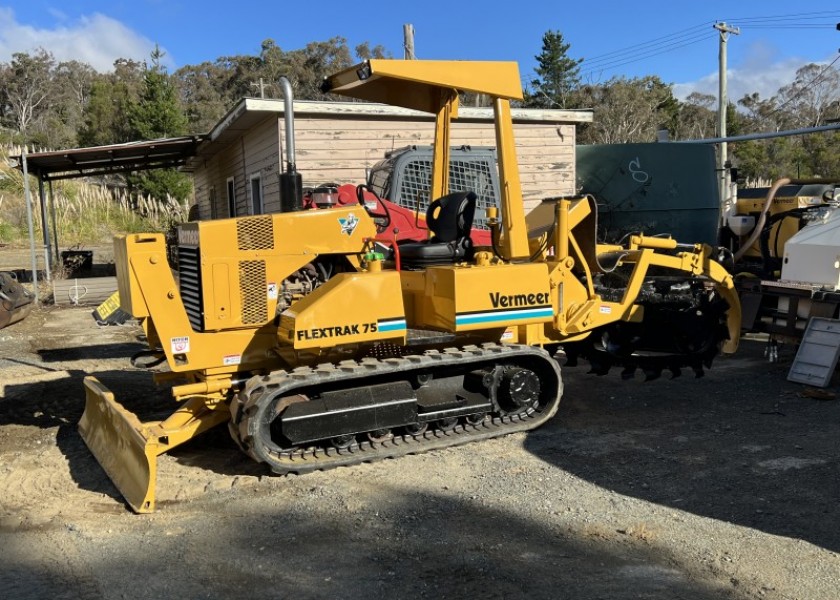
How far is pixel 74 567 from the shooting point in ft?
11.8

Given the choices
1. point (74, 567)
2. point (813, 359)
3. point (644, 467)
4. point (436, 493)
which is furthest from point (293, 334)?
point (813, 359)

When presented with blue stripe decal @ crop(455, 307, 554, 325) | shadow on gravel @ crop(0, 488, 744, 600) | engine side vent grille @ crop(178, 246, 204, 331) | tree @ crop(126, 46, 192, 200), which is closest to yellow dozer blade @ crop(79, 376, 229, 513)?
shadow on gravel @ crop(0, 488, 744, 600)

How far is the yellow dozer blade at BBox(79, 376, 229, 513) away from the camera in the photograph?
4324 millimetres

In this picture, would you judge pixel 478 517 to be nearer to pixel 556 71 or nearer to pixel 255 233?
pixel 255 233

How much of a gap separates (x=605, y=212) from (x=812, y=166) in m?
33.2

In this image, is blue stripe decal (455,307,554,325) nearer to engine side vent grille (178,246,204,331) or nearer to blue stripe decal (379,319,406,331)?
blue stripe decal (379,319,406,331)

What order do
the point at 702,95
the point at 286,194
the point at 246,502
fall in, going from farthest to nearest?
the point at 702,95 < the point at 286,194 < the point at 246,502

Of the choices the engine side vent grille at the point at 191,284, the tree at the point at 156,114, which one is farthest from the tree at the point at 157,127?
the engine side vent grille at the point at 191,284

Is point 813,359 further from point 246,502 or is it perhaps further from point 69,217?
point 69,217

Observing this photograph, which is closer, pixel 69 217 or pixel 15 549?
pixel 15 549

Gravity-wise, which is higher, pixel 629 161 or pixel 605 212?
pixel 629 161

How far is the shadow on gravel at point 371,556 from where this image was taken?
3.31 metres

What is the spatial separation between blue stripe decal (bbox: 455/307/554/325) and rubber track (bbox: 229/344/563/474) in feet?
0.76

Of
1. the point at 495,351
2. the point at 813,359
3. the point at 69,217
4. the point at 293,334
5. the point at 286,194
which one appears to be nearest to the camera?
the point at 293,334
